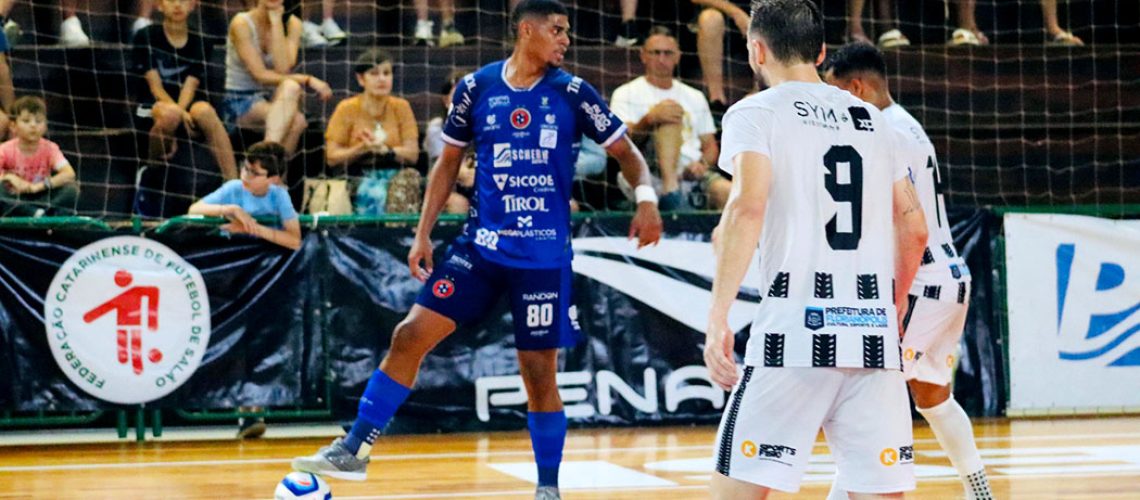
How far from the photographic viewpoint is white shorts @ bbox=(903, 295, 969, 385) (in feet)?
20.3

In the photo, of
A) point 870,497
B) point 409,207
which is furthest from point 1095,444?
point 870,497

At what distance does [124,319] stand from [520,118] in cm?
402

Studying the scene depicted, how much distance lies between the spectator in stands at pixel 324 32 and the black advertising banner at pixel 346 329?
2976mm

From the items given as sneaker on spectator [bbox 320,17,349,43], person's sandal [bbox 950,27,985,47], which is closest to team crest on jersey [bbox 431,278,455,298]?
sneaker on spectator [bbox 320,17,349,43]

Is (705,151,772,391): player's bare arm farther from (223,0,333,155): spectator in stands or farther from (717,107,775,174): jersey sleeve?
(223,0,333,155): spectator in stands

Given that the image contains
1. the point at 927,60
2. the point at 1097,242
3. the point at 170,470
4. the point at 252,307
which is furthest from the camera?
the point at 927,60

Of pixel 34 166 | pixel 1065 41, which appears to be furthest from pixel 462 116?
pixel 1065 41

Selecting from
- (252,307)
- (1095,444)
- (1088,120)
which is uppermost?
(1088,120)

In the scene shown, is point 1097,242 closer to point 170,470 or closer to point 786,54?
point 170,470

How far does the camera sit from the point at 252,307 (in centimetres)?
994

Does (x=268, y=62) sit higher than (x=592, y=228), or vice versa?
(x=268, y=62)

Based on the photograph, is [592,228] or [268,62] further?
[268,62]

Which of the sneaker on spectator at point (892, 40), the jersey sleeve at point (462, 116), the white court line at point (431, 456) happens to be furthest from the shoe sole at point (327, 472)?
the sneaker on spectator at point (892, 40)

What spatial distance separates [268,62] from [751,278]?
415 centimetres
